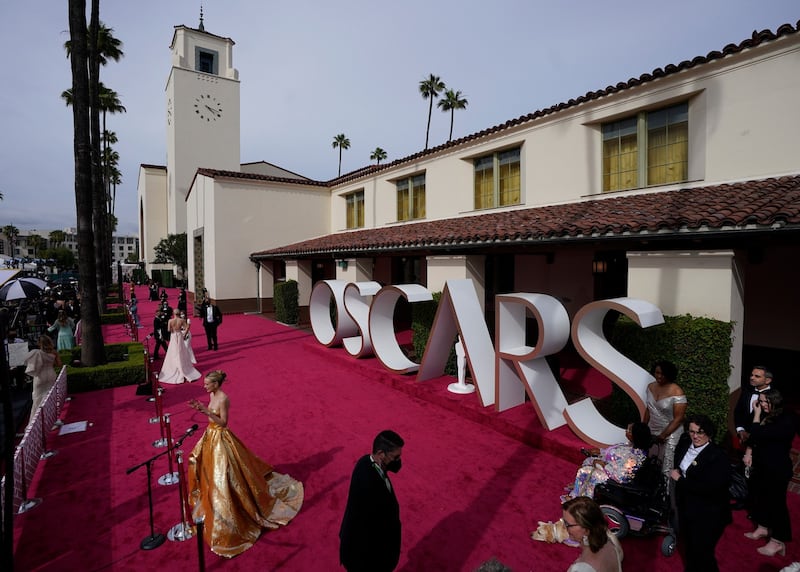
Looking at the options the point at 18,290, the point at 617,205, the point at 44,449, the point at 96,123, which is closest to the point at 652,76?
the point at 617,205

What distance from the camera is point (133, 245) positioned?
178 meters

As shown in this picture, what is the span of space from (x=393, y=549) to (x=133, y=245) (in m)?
209

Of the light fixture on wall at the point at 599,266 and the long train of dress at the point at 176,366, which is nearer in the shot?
the long train of dress at the point at 176,366

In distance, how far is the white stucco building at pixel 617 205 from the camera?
704cm

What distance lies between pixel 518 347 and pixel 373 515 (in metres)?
5.56

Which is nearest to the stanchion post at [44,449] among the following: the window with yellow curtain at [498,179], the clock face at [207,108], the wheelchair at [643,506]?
the wheelchair at [643,506]

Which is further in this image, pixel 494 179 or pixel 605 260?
pixel 494 179

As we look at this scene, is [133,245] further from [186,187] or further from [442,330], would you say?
[442,330]

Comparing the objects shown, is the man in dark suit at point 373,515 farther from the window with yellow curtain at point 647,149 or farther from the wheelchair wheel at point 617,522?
the window with yellow curtain at point 647,149

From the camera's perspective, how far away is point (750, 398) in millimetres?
5070

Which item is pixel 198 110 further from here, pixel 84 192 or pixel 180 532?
pixel 180 532

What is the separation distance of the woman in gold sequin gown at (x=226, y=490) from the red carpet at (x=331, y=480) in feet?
0.57

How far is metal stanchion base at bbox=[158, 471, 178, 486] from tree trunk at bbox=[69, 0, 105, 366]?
6.81m

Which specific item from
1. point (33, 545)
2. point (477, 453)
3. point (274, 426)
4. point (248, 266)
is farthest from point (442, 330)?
point (248, 266)
